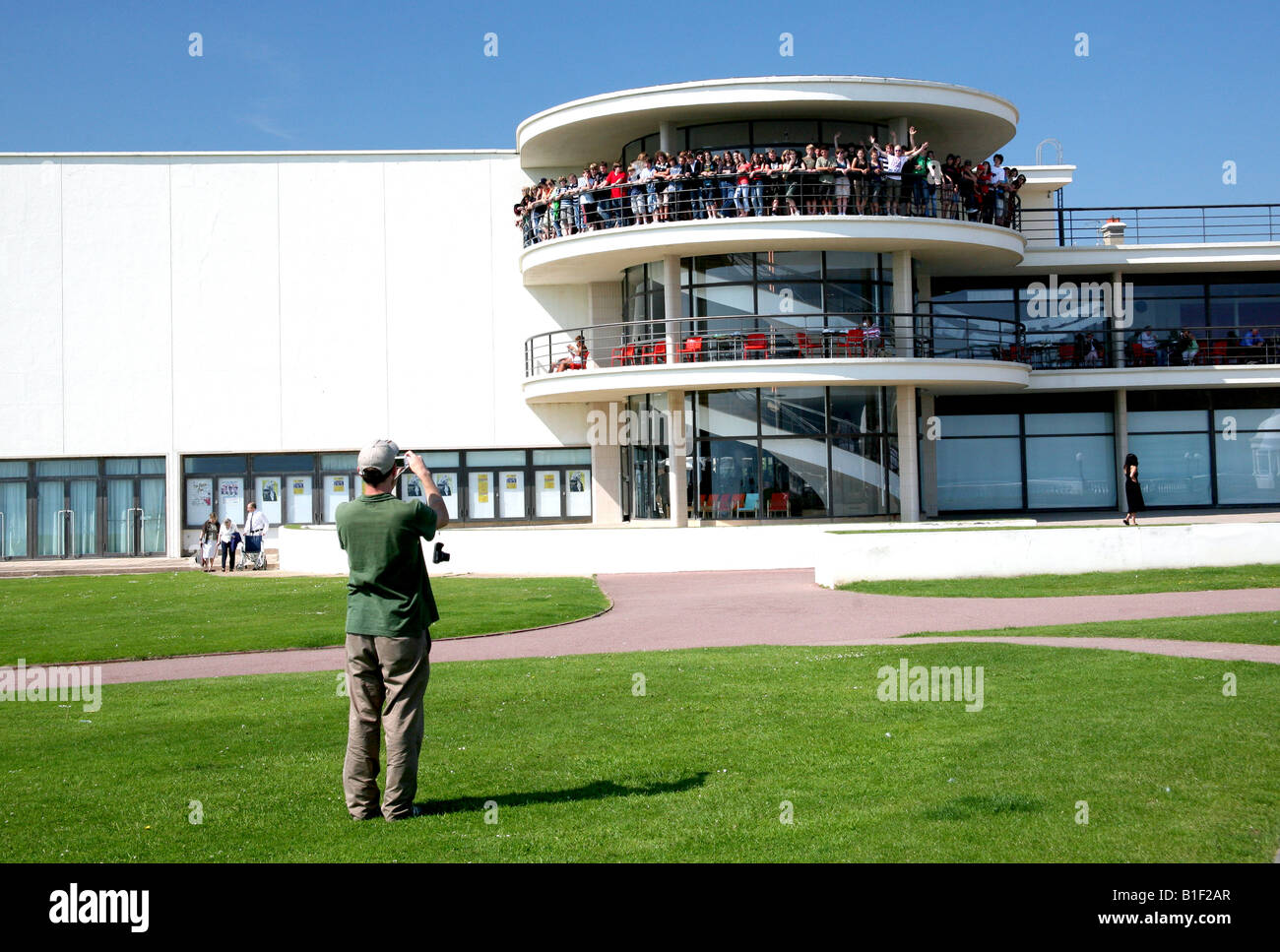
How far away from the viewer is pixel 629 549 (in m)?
28.9

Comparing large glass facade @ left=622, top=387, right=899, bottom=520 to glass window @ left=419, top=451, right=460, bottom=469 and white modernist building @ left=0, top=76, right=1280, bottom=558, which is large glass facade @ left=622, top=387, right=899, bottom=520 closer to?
white modernist building @ left=0, top=76, right=1280, bottom=558

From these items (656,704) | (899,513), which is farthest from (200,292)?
(656,704)

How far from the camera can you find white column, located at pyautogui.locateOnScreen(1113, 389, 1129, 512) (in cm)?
3866

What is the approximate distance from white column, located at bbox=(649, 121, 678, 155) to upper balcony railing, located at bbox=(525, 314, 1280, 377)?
15.6 feet

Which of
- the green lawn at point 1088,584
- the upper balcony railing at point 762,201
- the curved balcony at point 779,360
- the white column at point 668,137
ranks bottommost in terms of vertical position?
the green lawn at point 1088,584

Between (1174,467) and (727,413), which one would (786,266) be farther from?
(1174,467)

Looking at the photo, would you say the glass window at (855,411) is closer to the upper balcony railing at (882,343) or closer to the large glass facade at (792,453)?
the large glass facade at (792,453)

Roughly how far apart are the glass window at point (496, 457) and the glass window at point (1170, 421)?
19.5 metres

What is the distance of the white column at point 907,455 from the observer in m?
32.8

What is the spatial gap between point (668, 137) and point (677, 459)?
8.80 m

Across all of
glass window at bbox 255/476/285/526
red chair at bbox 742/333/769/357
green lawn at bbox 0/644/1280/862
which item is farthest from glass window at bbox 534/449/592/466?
green lawn at bbox 0/644/1280/862

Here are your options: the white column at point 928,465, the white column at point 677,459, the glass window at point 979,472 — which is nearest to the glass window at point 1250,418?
the glass window at point 979,472

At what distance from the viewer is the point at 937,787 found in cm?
757
